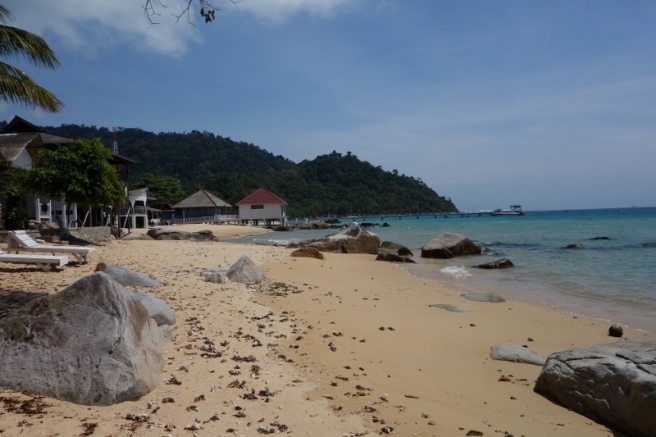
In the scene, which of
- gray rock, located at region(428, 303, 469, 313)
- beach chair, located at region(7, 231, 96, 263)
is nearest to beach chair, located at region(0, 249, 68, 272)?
beach chair, located at region(7, 231, 96, 263)

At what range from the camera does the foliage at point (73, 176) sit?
21.5 meters

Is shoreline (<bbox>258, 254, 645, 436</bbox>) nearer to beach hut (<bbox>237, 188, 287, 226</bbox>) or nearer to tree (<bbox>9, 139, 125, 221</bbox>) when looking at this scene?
tree (<bbox>9, 139, 125, 221</bbox>)

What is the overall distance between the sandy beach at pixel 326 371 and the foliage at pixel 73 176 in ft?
40.0

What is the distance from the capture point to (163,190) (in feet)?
241

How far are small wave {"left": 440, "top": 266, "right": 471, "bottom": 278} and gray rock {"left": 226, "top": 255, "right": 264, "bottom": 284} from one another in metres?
7.97

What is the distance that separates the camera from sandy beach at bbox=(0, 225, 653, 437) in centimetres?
392

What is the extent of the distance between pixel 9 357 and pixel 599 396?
552 centimetres

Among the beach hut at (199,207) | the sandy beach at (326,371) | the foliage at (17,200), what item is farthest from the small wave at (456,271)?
the beach hut at (199,207)

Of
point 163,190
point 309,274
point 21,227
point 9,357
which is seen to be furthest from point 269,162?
point 9,357

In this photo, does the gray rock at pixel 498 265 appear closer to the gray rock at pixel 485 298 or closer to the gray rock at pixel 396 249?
the gray rock at pixel 396 249

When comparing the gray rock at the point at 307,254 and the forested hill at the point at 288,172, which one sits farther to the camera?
the forested hill at the point at 288,172

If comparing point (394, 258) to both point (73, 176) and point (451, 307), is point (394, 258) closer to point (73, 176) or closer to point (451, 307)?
point (451, 307)

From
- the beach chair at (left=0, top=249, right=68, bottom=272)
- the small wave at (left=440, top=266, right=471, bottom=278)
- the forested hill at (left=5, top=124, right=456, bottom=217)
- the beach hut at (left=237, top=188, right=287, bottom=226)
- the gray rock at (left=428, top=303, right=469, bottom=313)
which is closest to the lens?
the gray rock at (left=428, top=303, right=469, bottom=313)

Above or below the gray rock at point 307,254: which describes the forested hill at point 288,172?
above
